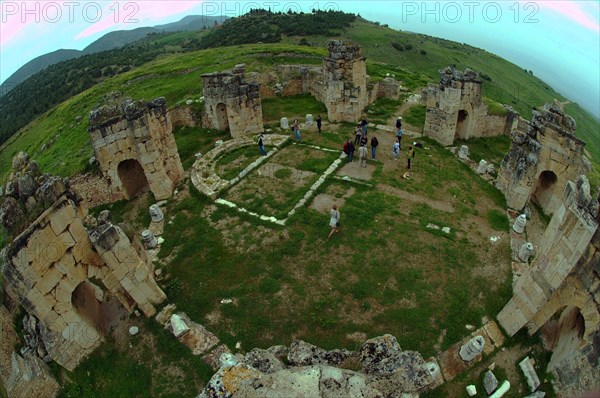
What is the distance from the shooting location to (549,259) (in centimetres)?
1018

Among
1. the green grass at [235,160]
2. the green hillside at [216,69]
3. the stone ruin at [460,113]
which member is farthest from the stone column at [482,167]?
the green grass at [235,160]

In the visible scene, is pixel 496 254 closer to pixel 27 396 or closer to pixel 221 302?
pixel 221 302

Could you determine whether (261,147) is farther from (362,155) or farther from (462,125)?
(462,125)

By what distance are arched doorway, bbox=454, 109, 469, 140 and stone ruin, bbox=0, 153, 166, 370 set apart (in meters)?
20.7

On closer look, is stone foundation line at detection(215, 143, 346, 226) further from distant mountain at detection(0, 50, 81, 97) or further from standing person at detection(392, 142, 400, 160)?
distant mountain at detection(0, 50, 81, 97)

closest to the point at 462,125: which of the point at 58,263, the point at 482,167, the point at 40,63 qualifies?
the point at 482,167

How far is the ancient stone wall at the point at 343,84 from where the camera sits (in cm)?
2514

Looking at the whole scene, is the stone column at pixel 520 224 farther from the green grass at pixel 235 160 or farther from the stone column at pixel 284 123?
the stone column at pixel 284 123

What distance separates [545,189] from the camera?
17.7 meters

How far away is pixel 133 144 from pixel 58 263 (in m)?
9.12

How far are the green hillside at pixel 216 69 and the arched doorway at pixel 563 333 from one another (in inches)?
500

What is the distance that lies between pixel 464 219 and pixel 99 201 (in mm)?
18717

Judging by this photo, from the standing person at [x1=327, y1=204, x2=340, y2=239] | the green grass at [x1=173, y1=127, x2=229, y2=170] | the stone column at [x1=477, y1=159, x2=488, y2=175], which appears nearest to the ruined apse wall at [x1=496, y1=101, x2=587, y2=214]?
the stone column at [x1=477, y1=159, x2=488, y2=175]

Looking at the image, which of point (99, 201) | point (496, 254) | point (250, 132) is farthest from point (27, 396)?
point (250, 132)
